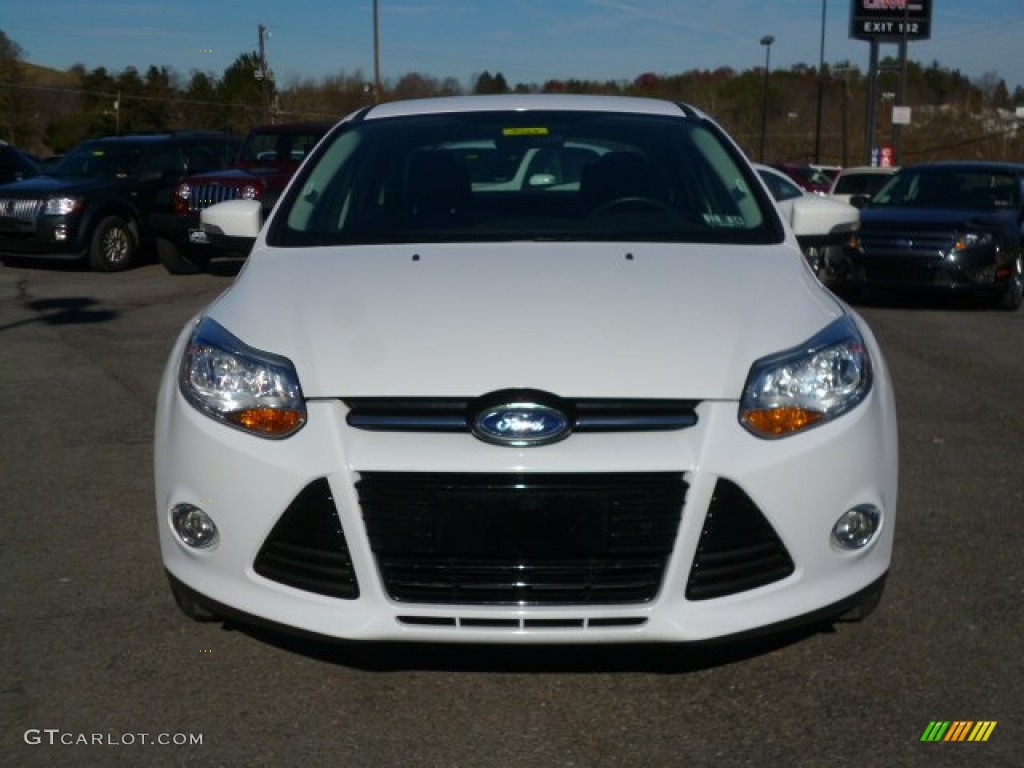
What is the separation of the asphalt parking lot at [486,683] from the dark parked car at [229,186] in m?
9.81

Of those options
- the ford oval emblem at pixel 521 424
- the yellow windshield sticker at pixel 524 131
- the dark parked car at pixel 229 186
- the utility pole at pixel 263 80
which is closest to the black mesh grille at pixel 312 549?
the ford oval emblem at pixel 521 424

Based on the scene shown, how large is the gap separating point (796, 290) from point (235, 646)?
6.45 ft

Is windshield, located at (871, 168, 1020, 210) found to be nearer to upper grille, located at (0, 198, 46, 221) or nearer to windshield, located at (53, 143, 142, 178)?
windshield, located at (53, 143, 142, 178)

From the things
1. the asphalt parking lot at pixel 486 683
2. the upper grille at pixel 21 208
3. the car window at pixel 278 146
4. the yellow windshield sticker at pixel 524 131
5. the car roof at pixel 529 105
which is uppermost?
the car roof at pixel 529 105

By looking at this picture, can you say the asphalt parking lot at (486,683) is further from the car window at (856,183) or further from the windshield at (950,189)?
the car window at (856,183)

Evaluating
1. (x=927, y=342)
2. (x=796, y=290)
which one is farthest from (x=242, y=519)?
(x=927, y=342)

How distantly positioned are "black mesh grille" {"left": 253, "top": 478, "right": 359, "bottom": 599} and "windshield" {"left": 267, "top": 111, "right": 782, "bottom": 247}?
1.30 metres

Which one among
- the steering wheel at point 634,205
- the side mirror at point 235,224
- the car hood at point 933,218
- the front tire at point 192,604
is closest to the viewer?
the front tire at point 192,604

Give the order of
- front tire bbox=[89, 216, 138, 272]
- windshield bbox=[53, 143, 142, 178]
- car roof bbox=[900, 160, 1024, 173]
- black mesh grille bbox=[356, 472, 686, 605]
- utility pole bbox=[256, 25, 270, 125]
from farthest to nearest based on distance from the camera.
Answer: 1. utility pole bbox=[256, 25, 270, 125]
2. windshield bbox=[53, 143, 142, 178]
3. front tire bbox=[89, 216, 138, 272]
4. car roof bbox=[900, 160, 1024, 173]
5. black mesh grille bbox=[356, 472, 686, 605]

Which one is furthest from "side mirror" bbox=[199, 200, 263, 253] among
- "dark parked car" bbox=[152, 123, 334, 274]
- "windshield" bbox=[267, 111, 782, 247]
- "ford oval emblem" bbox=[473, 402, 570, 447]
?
"dark parked car" bbox=[152, 123, 334, 274]

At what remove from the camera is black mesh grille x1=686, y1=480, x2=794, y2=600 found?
10.9ft

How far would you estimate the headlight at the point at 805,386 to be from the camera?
343 cm

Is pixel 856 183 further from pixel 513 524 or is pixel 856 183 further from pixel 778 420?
pixel 513 524

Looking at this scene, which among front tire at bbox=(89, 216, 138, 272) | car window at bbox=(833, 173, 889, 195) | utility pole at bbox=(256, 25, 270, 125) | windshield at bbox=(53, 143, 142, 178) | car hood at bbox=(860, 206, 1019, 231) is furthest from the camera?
utility pole at bbox=(256, 25, 270, 125)
